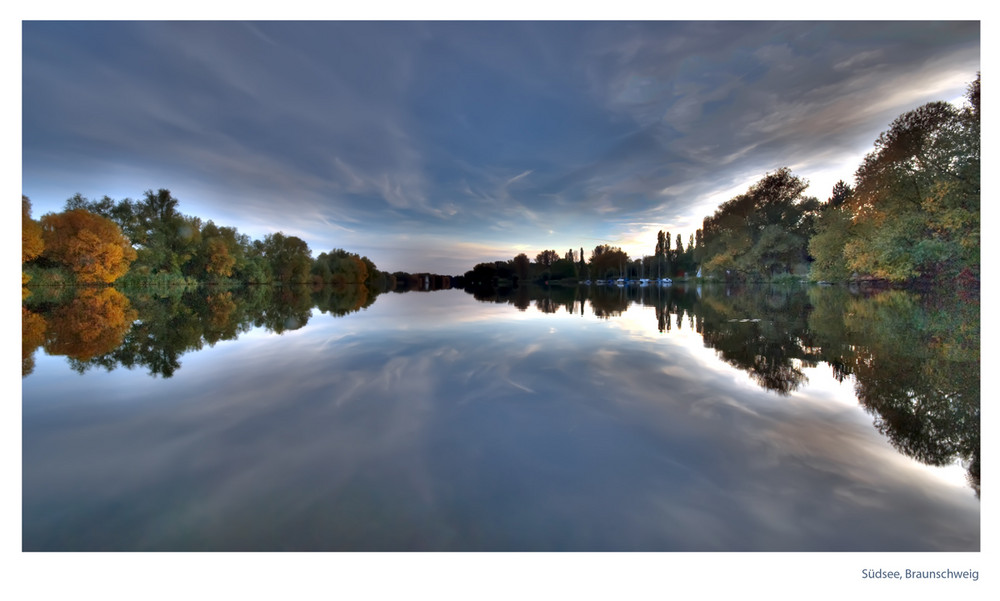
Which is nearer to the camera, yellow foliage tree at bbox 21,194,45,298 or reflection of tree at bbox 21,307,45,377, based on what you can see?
reflection of tree at bbox 21,307,45,377

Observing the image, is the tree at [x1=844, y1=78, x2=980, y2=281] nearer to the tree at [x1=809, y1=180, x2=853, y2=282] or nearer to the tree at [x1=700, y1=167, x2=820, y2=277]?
the tree at [x1=809, y1=180, x2=853, y2=282]

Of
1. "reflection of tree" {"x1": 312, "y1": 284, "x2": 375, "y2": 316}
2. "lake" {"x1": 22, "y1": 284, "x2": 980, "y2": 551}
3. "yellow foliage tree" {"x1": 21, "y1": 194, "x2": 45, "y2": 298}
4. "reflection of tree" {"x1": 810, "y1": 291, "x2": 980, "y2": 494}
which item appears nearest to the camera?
"lake" {"x1": 22, "y1": 284, "x2": 980, "y2": 551}

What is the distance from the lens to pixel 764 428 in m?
5.03

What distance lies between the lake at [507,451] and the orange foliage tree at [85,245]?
47821 mm

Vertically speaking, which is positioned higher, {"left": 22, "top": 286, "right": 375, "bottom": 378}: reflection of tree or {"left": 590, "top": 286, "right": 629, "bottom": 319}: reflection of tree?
{"left": 590, "top": 286, "right": 629, "bottom": 319}: reflection of tree

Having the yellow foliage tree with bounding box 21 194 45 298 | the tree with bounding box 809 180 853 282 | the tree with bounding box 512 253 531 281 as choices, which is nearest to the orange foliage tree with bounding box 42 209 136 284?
the yellow foliage tree with bounding box 21 194 45 298

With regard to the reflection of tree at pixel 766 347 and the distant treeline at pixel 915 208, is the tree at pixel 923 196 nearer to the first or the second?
the distant treeline at pixel 915 208

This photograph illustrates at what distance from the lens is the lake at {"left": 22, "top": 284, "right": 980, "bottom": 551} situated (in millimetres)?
3109

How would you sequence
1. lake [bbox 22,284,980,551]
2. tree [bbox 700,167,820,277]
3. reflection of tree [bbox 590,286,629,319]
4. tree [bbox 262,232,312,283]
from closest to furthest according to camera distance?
lake [bbox 22,284,980,551]
reflection of tree [bbox 590,286,629,319]
tree [bbox 700,167,820,277]
tree [bbox 262,232,312,283]

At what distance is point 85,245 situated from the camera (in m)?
42.0

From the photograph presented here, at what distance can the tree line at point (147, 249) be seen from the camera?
41.3 meters

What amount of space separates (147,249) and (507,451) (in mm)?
68821

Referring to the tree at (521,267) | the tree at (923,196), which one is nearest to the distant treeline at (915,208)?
the tree at (923,196)

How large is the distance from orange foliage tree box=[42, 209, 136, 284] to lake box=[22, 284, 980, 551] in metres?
47.8
